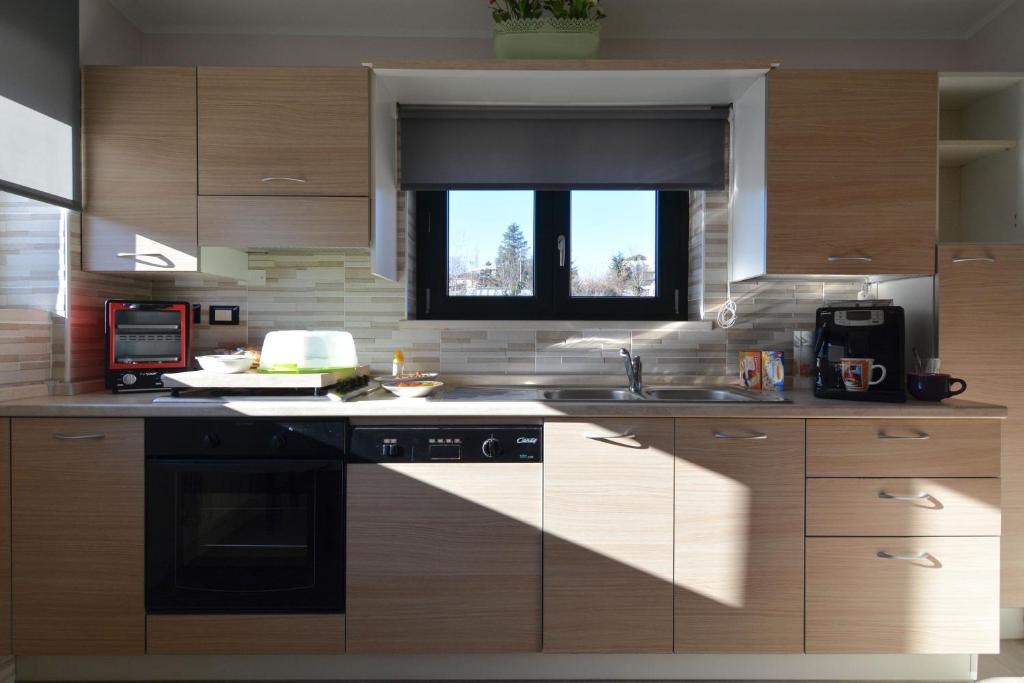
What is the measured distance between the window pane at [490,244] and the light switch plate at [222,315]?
2.91 feet

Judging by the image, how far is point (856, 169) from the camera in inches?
79.3

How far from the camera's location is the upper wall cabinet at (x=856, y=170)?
201 centimetres

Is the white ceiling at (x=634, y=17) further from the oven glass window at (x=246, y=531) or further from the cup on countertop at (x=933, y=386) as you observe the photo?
the oven glass window at (x=246, y=531)

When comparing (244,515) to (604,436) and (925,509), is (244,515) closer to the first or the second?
(604,436)

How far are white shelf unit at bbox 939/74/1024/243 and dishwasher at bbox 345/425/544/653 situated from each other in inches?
75.4

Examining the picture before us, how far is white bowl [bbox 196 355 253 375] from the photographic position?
1929 mm

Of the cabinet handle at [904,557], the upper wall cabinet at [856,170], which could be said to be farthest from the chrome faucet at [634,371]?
the cabinet handle at [904,557]

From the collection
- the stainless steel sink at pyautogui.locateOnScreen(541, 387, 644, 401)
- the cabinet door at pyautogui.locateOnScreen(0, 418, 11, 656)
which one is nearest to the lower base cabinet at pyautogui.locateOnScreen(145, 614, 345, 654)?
the cabinet door at pyautogui.locateOnScreen(0, 418, 11, 656)

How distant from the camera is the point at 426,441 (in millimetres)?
1824

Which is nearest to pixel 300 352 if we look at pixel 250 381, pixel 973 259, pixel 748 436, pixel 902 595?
pixel 250 381

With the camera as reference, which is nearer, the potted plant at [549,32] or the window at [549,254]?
the potted plant at [549,32]

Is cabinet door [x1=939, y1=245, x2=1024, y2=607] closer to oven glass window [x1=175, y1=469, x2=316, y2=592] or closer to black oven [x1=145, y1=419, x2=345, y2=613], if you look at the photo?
black oven [x1=145, y1=419, x2=345, y2=613]

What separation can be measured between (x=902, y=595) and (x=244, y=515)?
2019 mm

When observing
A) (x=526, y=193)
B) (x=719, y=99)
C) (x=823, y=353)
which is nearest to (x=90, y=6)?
(x=526, y=193)
